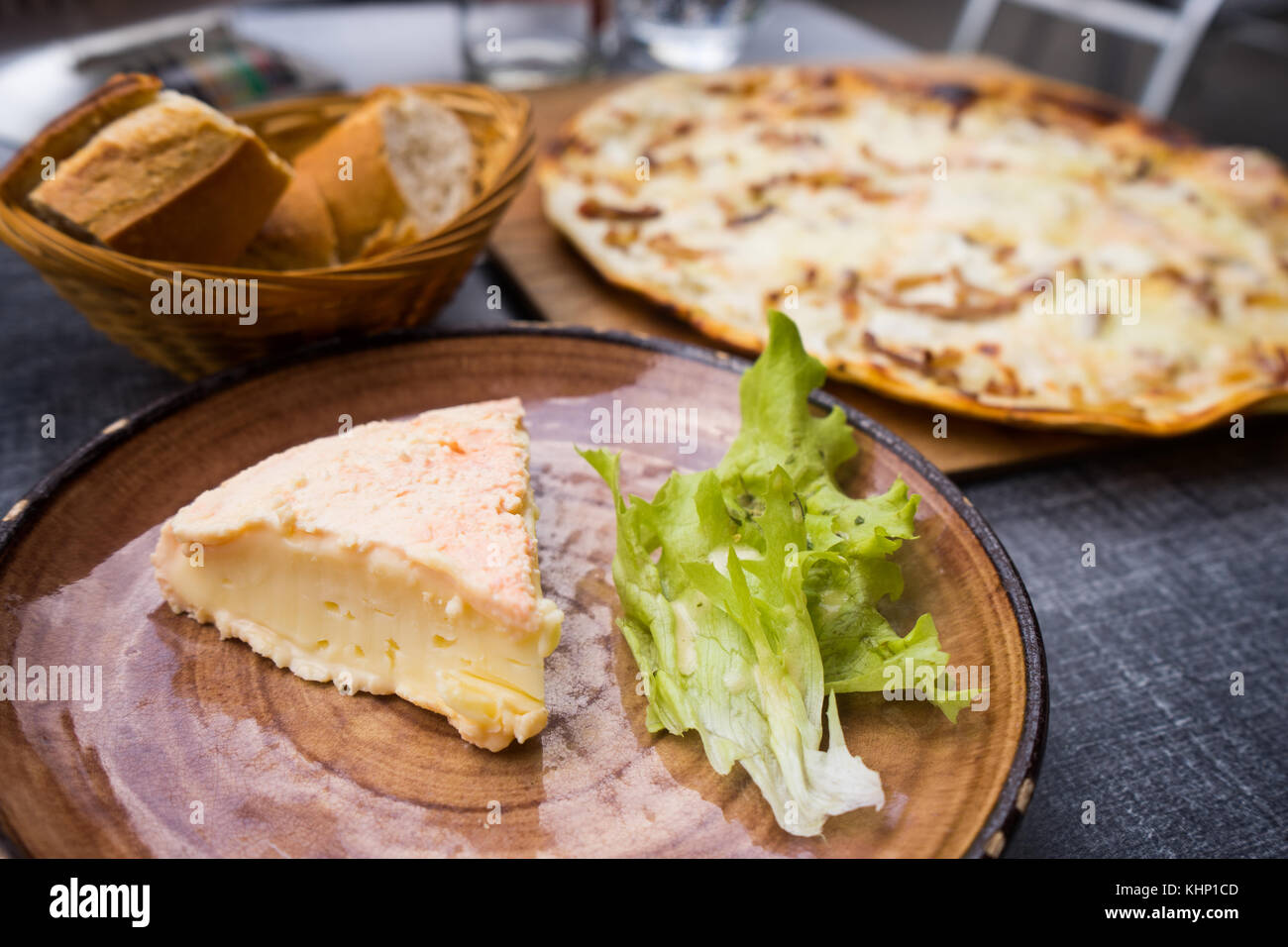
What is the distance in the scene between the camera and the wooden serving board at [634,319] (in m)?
1.92

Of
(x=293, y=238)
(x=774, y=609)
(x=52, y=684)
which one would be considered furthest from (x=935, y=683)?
(x=293, y=238)

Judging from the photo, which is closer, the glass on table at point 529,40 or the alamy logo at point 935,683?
the alamy logo at point 935,683

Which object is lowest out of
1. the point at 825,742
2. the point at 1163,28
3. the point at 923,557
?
the point at 825,742

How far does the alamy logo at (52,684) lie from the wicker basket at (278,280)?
23.5 inches

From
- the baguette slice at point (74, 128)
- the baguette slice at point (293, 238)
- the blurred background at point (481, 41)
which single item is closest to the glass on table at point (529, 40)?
the blurred background at point (481, 41)

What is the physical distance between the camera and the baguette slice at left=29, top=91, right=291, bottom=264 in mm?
1553

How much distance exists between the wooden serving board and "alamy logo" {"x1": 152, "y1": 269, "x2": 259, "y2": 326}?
2.36 feet

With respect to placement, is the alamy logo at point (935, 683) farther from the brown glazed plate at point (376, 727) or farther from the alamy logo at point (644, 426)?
the alamy logo at point (644, 426)

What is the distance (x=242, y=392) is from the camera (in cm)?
159

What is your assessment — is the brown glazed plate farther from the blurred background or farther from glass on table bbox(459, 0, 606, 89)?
glass on table bbox(459, 0, 606, 89)

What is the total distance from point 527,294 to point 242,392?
2.74 ft

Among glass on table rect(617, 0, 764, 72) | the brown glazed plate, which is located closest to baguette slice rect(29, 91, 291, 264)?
the brown glazed plate

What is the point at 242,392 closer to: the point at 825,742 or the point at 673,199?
the point at 825,742
